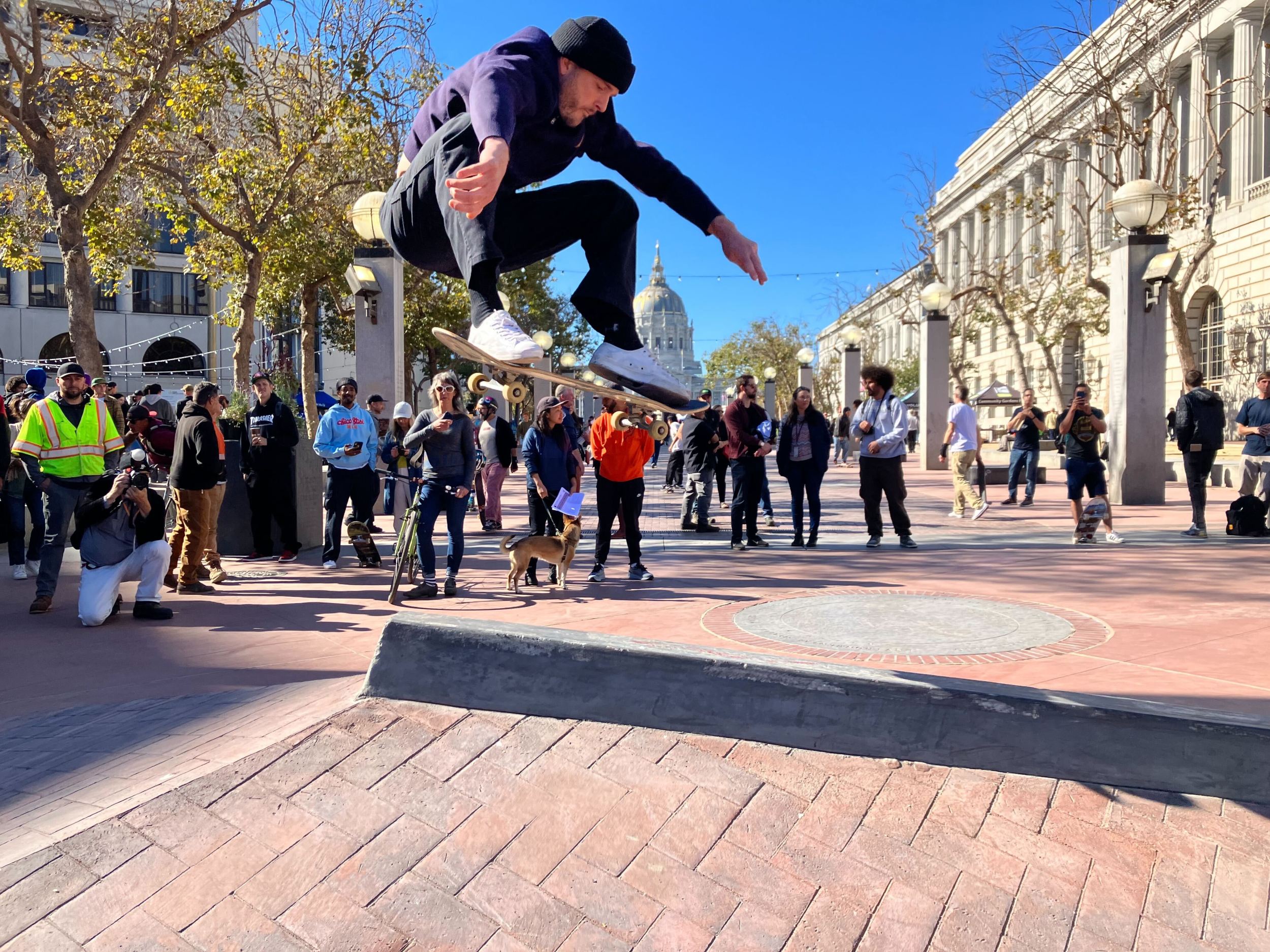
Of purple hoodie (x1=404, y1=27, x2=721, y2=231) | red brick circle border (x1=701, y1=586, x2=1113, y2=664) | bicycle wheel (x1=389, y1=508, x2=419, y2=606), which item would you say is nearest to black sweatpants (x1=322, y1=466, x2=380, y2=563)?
bicycle wheel (x1=389, y1=508, x2=419, y2=606)

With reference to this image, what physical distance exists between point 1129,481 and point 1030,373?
3486cm

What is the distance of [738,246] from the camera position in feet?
11.0

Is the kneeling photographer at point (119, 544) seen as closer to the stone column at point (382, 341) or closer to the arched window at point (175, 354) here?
the stone column at point (382, 341)

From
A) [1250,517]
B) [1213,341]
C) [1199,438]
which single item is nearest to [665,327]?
[1199,438]

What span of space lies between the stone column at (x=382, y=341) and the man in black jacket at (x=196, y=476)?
2824 mm

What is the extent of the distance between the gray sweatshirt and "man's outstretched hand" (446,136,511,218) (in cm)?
567

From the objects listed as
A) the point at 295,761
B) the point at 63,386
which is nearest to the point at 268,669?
the point at 295,761

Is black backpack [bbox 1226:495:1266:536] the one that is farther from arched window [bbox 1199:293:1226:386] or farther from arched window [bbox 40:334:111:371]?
arched window [bbox 40:334:111:371]

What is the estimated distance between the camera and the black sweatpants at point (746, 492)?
1049 cm

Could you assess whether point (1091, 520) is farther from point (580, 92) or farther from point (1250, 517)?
point (580, 92)

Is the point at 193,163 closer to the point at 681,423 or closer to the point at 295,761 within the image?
the point at 681,423

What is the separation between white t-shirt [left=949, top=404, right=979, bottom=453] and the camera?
12.9 metres

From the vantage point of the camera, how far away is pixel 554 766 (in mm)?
3486

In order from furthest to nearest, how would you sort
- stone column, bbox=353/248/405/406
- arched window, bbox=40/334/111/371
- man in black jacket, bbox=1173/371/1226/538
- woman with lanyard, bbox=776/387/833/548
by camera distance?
arched window, bbox=40/334/111/371
stone column, bbox=353/248/405/406
woman with lanyard, bbox=776/387/833/548
man in black jacket, bbox=1173/371/1226/538
